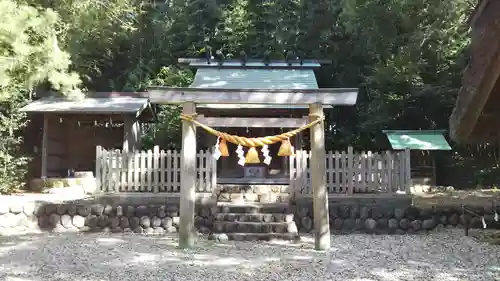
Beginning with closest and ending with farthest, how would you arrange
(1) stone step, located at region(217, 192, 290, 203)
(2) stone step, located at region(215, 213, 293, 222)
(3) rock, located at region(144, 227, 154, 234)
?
(2) stone step, located at region(215, 213, 293, 222) → (3) rock, located at region(144, 227, 154, 234) → (1) stone step, located at region(217, 192, 290, 203)

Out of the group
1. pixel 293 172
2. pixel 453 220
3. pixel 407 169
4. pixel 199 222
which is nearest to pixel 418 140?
pixel 407 169

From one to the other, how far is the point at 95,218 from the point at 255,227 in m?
3.15

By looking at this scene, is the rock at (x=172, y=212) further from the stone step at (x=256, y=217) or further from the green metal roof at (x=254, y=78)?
the green metal roof at (x=254, y=78)

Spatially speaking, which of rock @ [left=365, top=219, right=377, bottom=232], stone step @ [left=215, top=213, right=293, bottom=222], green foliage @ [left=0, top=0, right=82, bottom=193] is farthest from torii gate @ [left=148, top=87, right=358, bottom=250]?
green foliage @ [left=0, top=0, right=82, bottom=193]

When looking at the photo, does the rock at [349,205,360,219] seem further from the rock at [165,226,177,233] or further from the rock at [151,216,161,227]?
the rock at [151,216,161,227]

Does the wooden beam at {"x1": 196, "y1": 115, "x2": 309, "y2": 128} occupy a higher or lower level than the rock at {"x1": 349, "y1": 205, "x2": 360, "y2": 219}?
higher

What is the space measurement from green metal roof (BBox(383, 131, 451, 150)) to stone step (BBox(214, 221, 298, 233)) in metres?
5.88

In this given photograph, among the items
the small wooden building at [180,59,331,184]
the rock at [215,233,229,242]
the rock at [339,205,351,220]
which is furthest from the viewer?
the small wooden building at [180,59,331,184]

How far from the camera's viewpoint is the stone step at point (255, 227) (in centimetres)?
762

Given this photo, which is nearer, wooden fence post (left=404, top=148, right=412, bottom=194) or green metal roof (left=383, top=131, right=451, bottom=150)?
wooden fence post (left=404, top=148, right=412, bottom=194)

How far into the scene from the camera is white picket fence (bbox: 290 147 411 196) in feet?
28.5

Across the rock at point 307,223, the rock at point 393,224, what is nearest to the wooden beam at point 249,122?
the rock at point 307,223

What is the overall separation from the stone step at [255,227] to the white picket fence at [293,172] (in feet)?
3.59

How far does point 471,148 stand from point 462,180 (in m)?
1.16
